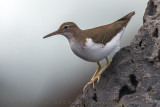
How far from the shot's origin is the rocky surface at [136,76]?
4375 millimetres

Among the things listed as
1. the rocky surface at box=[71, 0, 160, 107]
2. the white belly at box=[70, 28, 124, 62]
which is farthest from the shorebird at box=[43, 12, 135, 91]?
the rocky surface at box=[71, 0, 160, 107]

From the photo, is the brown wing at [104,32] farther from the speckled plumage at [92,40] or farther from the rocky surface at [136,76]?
the rocky surface at [136,76]

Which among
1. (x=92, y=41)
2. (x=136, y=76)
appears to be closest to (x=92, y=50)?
(x=92, y=41)

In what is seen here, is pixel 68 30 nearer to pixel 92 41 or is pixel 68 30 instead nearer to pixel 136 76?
pixel 92 41

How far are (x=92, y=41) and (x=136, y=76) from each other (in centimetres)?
72

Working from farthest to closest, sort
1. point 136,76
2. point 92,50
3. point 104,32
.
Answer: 1. point 104,32
2. point 92,50
3. point 136,76

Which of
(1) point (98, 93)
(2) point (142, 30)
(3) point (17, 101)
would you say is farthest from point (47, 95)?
(2) point (142, 30)

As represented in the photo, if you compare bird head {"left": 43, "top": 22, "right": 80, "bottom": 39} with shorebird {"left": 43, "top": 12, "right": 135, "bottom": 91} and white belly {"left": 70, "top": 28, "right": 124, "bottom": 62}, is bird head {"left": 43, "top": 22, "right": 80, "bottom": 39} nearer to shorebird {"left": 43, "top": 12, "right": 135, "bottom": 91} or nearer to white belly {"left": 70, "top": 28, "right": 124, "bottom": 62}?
shorebird {"left": 43, "top": 12, "right": 135, "bottom": 91}

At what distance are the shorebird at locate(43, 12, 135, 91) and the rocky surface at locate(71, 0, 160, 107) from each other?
6.7 inches

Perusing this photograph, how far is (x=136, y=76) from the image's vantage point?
14.8 feet

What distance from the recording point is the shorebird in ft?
15.7

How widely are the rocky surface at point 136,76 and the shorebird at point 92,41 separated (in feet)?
0.56

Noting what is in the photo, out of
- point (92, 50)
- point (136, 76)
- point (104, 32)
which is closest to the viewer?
point (136, 76)

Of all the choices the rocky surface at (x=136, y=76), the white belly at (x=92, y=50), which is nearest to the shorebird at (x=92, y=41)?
the white belly at (x=92, y=50)
